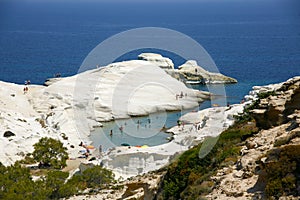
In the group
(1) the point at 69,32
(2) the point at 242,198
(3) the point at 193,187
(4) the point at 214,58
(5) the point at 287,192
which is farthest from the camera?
(1) the point at 69,32

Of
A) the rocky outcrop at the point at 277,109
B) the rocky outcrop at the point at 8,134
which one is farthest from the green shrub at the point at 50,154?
the rocky outcrop at the point at 277,109

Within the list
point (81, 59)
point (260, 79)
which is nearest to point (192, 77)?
point (260, 79)

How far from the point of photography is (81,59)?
11131 centimetres

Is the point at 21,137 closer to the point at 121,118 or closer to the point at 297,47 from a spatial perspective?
the point at 121,118

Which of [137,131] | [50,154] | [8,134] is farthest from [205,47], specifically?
[50,154]

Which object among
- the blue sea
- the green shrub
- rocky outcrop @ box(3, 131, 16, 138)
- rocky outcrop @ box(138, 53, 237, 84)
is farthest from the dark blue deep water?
the green shrub

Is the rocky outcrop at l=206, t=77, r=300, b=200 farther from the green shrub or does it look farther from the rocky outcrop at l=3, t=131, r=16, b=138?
the rocky outcrop at l=3, t=131, r=16, b=138

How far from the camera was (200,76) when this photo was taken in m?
80.2

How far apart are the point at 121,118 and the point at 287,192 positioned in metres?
46.4

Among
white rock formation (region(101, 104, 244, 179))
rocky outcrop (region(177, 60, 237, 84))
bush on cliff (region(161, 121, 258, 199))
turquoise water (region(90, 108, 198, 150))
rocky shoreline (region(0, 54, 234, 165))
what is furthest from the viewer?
rocky outcrop (region(177, 60, 237, 84))

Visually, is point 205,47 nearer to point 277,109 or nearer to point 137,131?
point 137,131

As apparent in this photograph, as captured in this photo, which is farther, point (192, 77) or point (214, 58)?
point (214, 58)

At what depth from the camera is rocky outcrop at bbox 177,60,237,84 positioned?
79.1 meters

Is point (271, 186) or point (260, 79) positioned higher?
point (260, 79)
